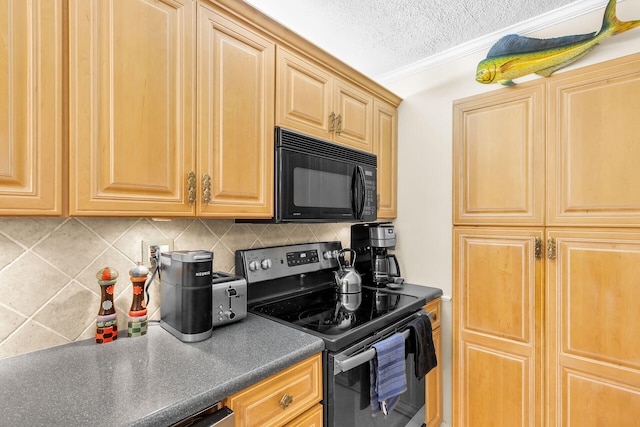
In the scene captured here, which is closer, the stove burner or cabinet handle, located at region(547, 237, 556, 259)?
the stove burner

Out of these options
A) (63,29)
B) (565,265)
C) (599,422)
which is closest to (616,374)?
(599,422)

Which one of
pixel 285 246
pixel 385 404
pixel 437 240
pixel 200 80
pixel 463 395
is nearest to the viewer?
pixel 200 80

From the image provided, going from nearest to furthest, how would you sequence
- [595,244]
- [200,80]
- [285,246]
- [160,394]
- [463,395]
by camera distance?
[160,394]
[200,80]
[595,244]
[285,246]
[463,395]

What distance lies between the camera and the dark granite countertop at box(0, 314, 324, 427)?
29.0 inches

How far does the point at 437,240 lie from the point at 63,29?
204 cm

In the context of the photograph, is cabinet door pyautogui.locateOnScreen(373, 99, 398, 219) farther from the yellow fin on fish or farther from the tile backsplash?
→ the tile backsplash

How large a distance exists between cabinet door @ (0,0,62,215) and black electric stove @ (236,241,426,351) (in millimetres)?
873

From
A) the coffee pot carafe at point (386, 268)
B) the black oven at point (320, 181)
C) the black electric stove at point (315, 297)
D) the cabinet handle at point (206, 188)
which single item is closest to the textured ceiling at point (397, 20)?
the black oven at point (320, 181)

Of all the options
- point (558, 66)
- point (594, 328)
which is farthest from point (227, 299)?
point (558, 66)

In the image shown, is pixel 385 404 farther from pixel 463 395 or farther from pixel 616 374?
pixel 616 374

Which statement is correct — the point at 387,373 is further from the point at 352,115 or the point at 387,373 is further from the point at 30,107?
the point at 30,107

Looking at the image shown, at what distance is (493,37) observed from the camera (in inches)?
73.2

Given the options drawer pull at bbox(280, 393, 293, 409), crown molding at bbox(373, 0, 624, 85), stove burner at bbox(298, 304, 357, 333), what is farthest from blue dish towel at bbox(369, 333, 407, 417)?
crown molding at bbox(373, 0, 624, 85)

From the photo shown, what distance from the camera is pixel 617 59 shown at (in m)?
1.49
